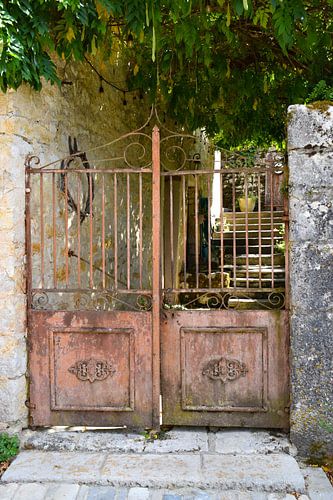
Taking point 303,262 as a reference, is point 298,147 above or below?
above

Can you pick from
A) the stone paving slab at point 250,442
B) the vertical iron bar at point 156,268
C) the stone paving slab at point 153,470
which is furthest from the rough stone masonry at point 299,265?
the vertical iron bar at point 156,268

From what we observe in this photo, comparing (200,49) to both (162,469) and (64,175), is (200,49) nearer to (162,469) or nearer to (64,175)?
(64,175)

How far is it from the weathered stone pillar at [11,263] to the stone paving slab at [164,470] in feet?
1.44

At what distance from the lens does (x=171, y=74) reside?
5.38 m

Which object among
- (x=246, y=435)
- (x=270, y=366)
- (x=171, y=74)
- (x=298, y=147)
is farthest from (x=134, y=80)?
(x=246, y=435)

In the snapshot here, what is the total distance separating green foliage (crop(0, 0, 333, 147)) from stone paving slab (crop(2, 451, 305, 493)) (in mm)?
2522

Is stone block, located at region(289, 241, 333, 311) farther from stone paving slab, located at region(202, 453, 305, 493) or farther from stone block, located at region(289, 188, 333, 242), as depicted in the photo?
stone paving slab, located at region(202, 453, 305, 493)

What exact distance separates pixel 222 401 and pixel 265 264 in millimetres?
4482

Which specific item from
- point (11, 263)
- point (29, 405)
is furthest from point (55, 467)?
point (11, 263)

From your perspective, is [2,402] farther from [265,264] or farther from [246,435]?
[265,264]

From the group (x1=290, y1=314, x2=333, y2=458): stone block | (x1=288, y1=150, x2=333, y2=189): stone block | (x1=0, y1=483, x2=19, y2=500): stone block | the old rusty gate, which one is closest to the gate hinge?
the old rusty gate

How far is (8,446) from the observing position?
11.0 feet

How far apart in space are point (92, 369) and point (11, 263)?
99 cm

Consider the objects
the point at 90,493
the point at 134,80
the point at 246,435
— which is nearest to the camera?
the point at 90,493
